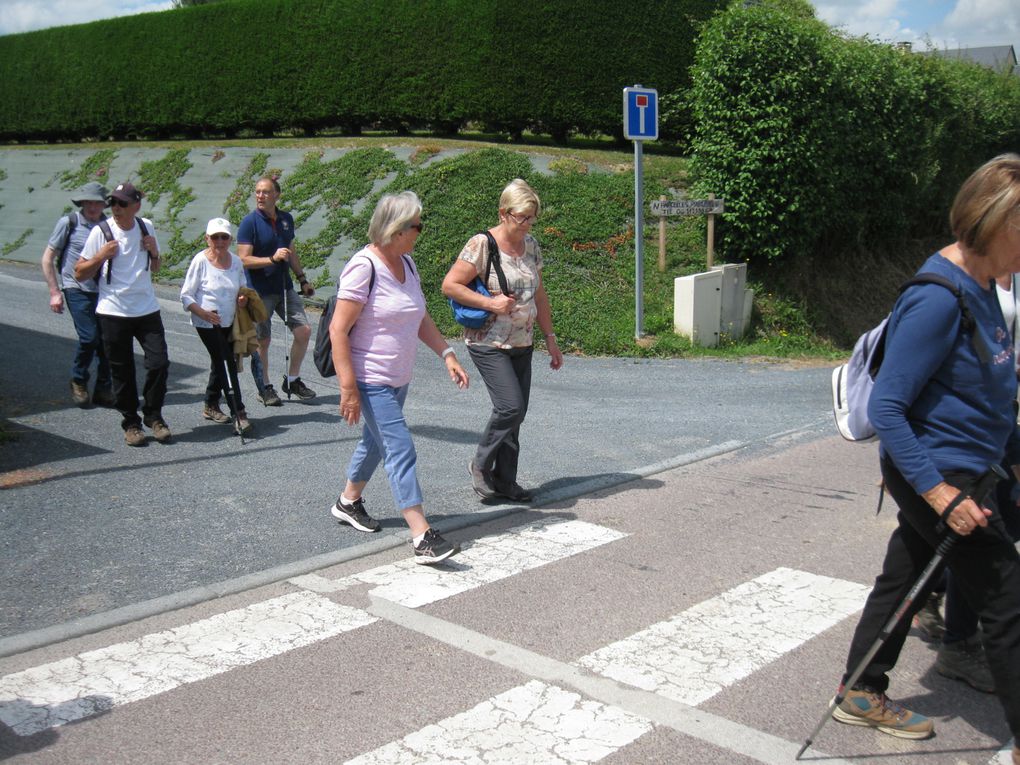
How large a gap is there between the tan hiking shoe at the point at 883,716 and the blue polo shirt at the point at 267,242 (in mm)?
6708

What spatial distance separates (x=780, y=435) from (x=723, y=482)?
1599 millimetres

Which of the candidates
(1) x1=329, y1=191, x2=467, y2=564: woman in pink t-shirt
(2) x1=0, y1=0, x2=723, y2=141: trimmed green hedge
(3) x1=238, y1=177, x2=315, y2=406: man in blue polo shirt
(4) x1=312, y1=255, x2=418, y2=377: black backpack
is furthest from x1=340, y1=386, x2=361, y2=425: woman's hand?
(2) x1=0, y1=0, x2=723, y2=141: trimmed green hedge

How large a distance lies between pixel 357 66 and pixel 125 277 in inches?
594

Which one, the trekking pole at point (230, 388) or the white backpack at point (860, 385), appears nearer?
the white backpack at point (860, 385)

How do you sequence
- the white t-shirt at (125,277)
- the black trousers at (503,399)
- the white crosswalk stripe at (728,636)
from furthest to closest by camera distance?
1. the white t-shirt at (125,277)
2. the black trousers at (503,399)
3. the white crosswalk stripe at (728,636)

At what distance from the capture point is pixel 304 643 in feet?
14.7

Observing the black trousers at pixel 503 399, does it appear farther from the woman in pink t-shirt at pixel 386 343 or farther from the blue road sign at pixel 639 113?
the blue road sign at pixel 639 113

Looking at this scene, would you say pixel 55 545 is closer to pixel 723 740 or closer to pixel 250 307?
pixel 250 307

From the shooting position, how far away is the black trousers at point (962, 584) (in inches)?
127

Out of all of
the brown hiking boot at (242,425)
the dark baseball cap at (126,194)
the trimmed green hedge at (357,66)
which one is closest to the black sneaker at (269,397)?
the brown hiking boot at (242,425)

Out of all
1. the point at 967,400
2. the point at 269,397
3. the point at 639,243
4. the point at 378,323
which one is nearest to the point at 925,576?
the point at 967,400

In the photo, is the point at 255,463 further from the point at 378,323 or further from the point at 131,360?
the point at 378,323

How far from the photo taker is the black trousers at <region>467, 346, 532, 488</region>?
638cm

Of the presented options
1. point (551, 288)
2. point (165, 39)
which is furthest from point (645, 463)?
point (165, 39)
